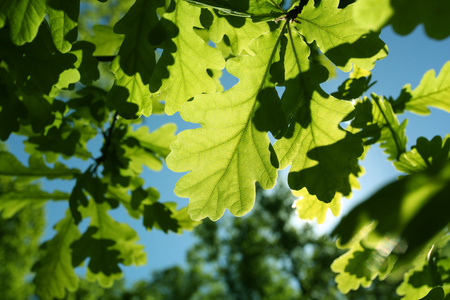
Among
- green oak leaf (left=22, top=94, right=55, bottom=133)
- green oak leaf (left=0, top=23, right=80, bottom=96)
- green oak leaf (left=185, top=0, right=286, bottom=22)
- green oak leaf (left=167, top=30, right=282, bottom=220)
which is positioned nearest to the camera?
green oak leaf (left=185, top=0, right=286, bottom=22)

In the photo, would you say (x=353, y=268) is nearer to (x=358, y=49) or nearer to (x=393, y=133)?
(x=393, y=133)

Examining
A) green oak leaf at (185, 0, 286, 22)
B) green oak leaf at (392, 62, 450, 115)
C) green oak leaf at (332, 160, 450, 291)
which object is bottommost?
green oak leaf at (392, 62, 450, 115)

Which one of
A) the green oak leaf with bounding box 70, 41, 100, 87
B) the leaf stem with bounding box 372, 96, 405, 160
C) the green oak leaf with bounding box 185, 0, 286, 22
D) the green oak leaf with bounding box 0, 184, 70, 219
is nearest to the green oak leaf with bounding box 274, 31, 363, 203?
the green oak leaf with bounding box 185, 0, 286, 22

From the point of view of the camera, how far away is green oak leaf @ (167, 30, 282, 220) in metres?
1.30

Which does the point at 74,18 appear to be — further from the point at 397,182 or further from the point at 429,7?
the point at 397,182

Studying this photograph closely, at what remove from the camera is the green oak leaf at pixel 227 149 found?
130 cm

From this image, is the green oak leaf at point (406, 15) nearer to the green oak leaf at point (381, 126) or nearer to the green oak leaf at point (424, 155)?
the green oak leaf at point (381, 126)

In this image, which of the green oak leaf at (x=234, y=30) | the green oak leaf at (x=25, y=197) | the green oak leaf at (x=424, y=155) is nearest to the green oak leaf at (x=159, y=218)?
the green oak leaf at (x=25, y=197)

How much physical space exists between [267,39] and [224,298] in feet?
72.7

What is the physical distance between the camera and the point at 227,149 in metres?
1.35

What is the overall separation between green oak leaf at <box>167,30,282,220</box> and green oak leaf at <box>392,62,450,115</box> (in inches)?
39.1

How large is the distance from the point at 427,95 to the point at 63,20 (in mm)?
1800

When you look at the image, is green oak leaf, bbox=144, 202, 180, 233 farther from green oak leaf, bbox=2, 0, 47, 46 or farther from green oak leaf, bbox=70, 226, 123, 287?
green oak leaf, bbox=2, 0, 47, 46

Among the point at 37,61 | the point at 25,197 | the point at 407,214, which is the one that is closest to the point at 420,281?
the point at 407,214
